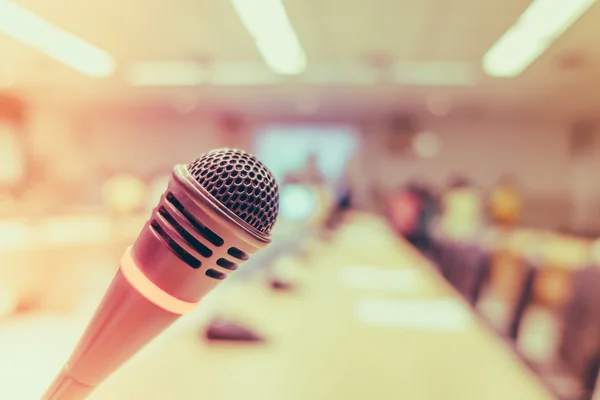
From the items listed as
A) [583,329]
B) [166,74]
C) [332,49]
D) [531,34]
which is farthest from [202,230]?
[166,74]

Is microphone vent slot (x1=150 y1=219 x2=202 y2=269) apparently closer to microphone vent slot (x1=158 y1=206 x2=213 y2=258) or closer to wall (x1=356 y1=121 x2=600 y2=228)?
microphone vent slot (x1=158 y1=206 x2=213 y2=258)

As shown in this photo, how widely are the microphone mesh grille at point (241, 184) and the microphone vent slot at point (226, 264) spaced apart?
4cm

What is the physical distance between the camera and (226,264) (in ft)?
1.36

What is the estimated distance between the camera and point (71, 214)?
4.28 meters

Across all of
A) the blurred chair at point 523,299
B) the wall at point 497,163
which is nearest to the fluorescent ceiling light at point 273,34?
the blurred chair at point 523,299

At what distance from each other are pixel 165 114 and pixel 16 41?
587 cm

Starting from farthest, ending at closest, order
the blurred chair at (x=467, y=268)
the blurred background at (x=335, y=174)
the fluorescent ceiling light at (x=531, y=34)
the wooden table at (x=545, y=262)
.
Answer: the fluorescent ceiling light at (x=531, y=34)
the wooden table at (x=545, y=262)
the blurred chair at (x=467, y=268)
the blurred background at (x=335, y=174)

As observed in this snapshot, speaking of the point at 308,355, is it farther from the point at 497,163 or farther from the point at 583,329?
the point at 497,163

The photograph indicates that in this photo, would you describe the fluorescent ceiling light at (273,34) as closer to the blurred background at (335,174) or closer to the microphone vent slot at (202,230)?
the blurred background at (335,174)

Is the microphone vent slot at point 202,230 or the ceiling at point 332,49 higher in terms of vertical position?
the ceiling at point 332,49

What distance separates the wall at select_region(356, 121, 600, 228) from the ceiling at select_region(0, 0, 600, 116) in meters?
1.44

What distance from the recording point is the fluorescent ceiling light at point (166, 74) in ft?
22.8

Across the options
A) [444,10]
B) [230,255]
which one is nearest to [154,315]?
[230,255]

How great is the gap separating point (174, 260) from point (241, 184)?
80mm
